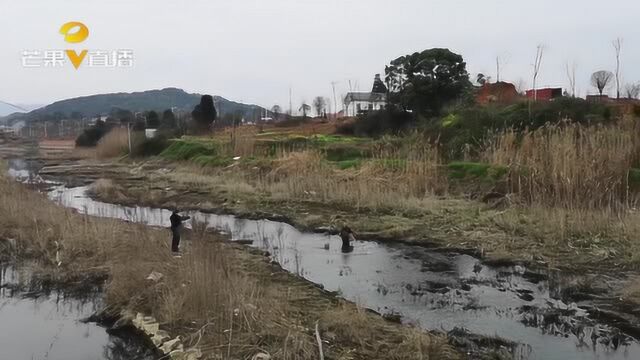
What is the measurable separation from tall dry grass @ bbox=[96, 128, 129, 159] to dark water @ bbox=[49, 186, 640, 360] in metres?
30.7

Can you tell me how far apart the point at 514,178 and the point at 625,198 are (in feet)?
8.27

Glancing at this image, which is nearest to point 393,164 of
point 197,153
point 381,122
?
point 197,153

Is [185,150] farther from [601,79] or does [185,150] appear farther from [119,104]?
[119,104]

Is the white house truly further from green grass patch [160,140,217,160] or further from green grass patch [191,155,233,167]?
green grass patch [191,155,233,167]

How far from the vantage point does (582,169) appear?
32.7ft

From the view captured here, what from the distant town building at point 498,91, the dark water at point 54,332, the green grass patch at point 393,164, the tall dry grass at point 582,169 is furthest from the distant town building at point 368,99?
the dark water at point 54,332

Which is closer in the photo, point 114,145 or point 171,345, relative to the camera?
point 171,345

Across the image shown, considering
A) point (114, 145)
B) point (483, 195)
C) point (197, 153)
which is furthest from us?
point (114, 145)

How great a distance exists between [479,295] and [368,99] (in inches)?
1808

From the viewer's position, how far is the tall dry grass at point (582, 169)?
989 centimetres

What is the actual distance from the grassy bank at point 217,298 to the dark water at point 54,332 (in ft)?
1.31

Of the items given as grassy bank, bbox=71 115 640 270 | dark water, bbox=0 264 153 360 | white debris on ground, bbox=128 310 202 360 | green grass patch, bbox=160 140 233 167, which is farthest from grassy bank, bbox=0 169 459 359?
green grass patch, bbox=160 140 233 167

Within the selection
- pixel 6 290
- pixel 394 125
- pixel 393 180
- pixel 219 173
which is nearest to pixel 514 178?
pixel 393 180

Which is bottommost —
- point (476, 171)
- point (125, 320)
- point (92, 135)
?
point (125, 320)
